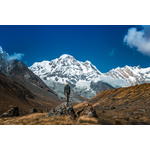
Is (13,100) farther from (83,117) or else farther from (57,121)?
(83,117)

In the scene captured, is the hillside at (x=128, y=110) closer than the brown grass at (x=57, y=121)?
No

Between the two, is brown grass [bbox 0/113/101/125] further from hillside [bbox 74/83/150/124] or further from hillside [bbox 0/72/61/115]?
hillside [bbox 0/72/61/115]

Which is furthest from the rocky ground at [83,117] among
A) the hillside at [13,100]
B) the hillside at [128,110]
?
the hillside at [13,100]

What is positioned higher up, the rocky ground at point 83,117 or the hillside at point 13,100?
the hillside at point 13,100

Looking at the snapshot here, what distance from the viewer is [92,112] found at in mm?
16516

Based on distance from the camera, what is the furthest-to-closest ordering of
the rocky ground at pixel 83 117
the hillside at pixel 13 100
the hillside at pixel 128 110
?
1. the hillside at pixel 13 100
2. the hillside at pixel 128 110
3. the rocky ground at pixel 83 117

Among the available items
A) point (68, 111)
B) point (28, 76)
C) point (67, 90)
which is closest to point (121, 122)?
point (68, 111)

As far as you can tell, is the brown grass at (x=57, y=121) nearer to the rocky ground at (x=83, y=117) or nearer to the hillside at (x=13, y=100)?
the rocky ground at (x=83, y=117)

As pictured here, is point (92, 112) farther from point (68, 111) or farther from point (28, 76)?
point (28, 76)

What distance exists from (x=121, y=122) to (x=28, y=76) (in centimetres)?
19808

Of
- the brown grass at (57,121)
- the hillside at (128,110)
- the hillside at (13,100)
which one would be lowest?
the brown grass at (57,121)

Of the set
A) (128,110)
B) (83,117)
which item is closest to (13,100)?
(128,110)

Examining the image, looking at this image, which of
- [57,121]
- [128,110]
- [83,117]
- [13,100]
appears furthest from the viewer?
[13,100]

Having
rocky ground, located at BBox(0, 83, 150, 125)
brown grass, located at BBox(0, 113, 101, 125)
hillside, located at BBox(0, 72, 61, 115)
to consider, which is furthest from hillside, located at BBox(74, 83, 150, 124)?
hillside, located at BBox(0, 72, 61, 115)
